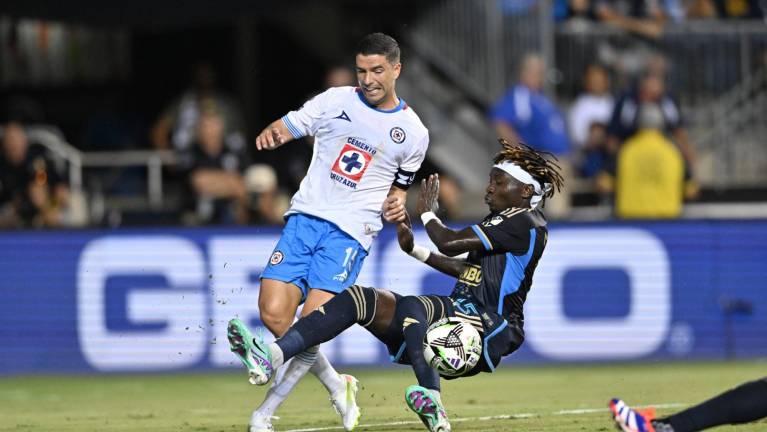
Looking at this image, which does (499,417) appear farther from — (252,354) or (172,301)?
(172,301)

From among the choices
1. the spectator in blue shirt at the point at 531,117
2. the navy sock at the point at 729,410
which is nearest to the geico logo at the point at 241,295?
the spectator in blue shirt at the point at 531,117

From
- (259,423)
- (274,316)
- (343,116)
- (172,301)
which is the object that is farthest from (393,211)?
(172,301)

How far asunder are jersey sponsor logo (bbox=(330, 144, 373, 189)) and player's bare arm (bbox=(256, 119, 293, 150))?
358 millimetres

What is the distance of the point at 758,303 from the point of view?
1469 centimetres

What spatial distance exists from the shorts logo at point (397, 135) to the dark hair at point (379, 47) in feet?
1.40

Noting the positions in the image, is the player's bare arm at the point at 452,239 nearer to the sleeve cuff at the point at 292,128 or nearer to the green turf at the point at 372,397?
the sleeve cuff at the point at 292,128

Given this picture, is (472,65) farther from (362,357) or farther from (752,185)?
(362,357)

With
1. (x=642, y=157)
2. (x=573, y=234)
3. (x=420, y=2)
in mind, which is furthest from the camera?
(x=420, y=2)

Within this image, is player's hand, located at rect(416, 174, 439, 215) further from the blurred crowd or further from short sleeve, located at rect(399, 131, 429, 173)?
the blurred crowd

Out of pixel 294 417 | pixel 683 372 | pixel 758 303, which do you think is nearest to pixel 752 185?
pixel 758 303

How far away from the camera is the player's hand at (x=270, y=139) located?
8.70 m

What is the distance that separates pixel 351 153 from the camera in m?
8.91

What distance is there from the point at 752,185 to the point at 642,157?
219 cm

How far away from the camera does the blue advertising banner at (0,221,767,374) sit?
1423 centimetres
